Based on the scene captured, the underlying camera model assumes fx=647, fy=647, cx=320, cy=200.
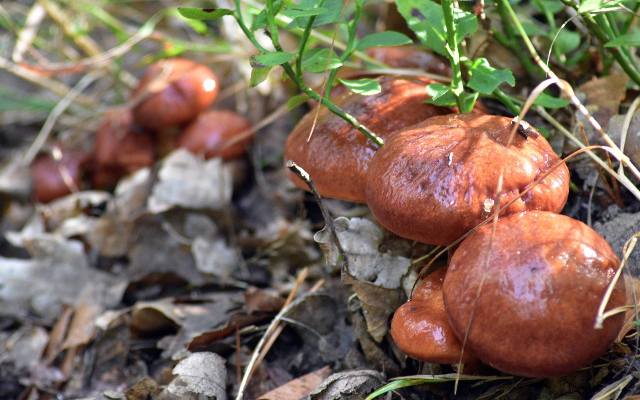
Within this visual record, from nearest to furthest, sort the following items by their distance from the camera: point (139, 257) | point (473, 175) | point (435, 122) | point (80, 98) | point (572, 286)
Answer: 1. point (572, 286)
2. point (473, 175)
3. point (435, 122)
4. point (139, 257)
5. point (80, 98)

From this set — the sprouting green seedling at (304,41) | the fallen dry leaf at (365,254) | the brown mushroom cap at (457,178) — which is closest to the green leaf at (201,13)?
the sprouting green seedling at (304,41)

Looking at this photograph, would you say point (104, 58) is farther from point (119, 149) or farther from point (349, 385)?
point (349, 385)

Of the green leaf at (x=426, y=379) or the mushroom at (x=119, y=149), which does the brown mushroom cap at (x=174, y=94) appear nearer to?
the mushroom at (x=119, y=149)

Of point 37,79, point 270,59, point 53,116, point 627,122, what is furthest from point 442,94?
point 37,79

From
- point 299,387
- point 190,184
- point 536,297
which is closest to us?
point 536,297

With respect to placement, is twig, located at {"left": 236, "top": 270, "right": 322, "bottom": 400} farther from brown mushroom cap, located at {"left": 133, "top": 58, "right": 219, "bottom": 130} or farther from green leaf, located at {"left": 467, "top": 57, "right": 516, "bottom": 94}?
brown mushroom cap, located at {"left": 133, "top": 58, "right": 219, "bottom": 130}

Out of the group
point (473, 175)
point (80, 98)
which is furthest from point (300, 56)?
point (80, 98)

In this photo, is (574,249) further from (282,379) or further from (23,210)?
(23,210)
